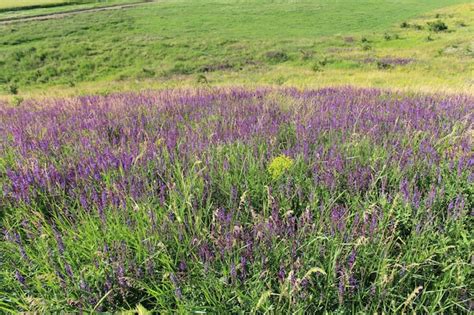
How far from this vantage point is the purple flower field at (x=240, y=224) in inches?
79.1

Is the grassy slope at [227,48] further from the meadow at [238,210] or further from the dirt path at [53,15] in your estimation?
the meadow at [238,210]

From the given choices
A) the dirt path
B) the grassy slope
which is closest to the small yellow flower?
the grassy slope

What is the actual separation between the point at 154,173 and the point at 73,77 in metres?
33.9

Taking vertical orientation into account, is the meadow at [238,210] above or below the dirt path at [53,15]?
below

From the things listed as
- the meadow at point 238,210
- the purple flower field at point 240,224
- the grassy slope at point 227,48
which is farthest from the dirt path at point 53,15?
the purple flower field at point 240,224

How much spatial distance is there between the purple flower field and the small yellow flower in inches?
0.5

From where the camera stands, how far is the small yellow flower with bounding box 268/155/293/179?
115 inches

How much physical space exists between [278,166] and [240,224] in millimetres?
735

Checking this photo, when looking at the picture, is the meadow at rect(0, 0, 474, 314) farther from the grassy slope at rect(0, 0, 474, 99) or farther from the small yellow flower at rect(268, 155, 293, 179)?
the grassy slope at rect(0, 0, 474, 99)

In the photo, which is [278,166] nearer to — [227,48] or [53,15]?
[227,48]

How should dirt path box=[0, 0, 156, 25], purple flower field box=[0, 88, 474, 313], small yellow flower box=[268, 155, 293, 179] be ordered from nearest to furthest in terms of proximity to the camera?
1. purple flower field box=[0, 88, 474, 313]
2. small yellow flower box=[268, 155, 293, 179]
3. dirt path box=[0, 0, 156, 25]

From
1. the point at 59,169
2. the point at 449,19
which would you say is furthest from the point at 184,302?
the point at 449,19

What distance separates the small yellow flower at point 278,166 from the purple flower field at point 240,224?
1cm

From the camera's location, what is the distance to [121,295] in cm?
214
